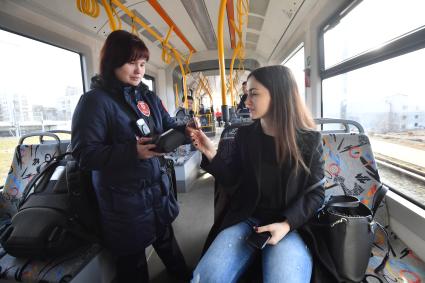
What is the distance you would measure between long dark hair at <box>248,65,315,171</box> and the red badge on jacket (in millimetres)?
685

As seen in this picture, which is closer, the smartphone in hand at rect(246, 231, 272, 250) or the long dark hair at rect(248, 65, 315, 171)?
the smartphone in hand at rect(246, 231, 272, 250)

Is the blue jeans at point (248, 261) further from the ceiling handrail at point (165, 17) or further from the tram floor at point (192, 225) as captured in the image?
the ceiling handrail at point (165, 17)

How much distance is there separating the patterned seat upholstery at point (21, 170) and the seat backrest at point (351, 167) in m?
2.39

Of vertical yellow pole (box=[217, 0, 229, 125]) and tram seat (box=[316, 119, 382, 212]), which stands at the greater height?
vertical yellow pole (box=[217, 0, 229, 125])

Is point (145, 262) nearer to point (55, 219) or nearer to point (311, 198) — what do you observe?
point (55, 219)

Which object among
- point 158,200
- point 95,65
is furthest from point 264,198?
point 95,65

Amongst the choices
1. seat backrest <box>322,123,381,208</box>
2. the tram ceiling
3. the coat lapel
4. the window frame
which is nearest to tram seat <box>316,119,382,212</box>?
seat backrest <box>322,123,381,208</box>

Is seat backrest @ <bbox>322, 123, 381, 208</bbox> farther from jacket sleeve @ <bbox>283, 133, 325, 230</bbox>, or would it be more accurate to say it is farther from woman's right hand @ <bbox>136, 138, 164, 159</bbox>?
woman's right hand @ <bbox>136, 138, 164, 159</bbox>

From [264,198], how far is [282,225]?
206mm

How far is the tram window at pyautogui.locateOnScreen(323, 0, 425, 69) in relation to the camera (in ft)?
5.01

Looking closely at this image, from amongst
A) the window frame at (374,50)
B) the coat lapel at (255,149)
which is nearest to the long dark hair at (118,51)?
the coat lapel at (255,149)

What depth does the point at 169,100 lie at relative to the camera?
6438mm

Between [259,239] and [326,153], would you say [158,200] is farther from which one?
[326,153]

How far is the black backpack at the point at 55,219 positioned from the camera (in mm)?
1167
